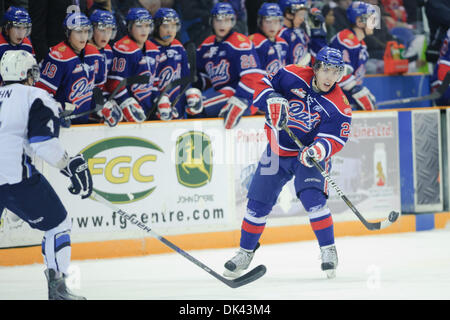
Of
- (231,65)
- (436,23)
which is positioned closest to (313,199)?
(231,65)

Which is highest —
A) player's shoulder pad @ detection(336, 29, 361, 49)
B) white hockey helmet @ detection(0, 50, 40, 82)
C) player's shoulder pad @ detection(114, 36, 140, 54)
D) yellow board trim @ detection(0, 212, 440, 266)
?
white hockey helmet @ detection(0, 50, 40, 82)

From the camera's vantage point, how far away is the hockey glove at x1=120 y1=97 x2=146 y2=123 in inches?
222

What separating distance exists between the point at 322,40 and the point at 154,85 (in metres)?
1.63

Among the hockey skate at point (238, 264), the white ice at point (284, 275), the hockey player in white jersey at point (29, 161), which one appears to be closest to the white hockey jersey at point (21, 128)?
the hockey player in white jersey at point (29, 161)

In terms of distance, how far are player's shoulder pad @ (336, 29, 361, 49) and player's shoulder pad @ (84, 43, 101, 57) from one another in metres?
2.16

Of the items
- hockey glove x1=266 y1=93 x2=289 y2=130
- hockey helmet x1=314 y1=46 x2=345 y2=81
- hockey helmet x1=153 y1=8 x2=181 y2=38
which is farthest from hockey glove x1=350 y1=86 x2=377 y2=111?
hockey glove x1=266 y1=93 x2=289 y2=130

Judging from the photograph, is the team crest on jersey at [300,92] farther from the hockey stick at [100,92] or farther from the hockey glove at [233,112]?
the hockey stick at [100,92]

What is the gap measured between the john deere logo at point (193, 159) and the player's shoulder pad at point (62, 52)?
3.09 ft

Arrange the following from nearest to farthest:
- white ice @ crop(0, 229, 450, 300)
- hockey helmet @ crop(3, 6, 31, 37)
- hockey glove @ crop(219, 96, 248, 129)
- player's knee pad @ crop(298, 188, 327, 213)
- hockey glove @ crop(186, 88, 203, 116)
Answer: white ice @ crop(0, 229, 450, 300) → player's knee pad @ crop(298, 188, 327, 213) → hockey helmet @ crop(3, 6, 31, 37) → hockey glove @ crop(219, 96, 248, 129) → hockey glove @ crop(186, 88, 203, 116)

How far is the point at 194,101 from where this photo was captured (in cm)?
602

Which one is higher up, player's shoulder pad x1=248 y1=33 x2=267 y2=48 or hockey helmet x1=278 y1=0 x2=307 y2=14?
hockey helmet x1=278 y1=0 x2=307 y2=14

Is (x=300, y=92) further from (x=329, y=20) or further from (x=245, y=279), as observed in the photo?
(x=329, y=20)

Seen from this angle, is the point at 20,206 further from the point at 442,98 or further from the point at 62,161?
the point at 442,98

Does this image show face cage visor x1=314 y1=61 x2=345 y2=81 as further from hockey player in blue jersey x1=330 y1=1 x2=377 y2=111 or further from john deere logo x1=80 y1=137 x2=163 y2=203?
hockey player in blue jersey x1=330 y1=1 x2=377 y2=111
